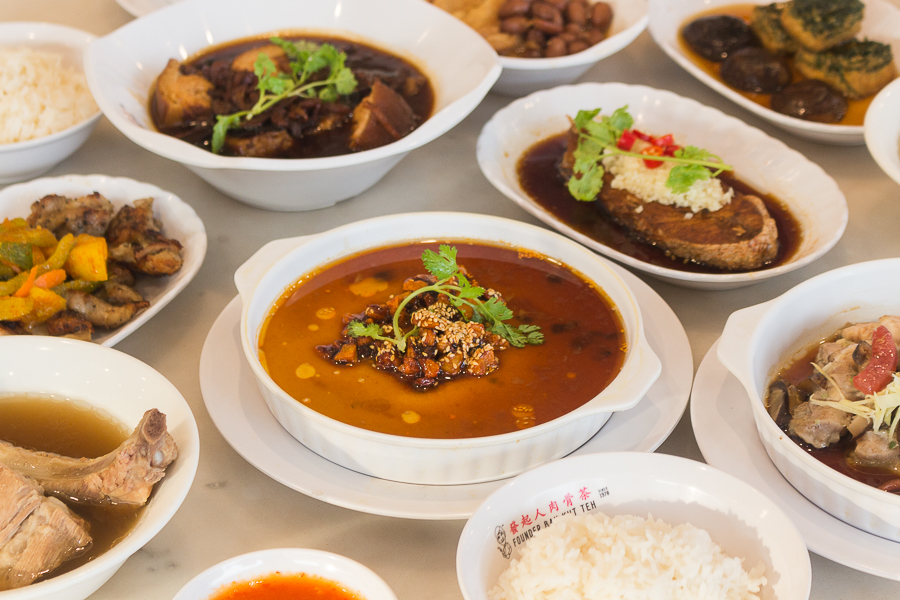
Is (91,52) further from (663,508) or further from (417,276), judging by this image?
(663,508)

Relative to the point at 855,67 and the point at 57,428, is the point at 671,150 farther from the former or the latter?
the point at 57,428

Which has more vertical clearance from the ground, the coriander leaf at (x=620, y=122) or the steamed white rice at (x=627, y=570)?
the coriander leaf at (x=620, y=122)

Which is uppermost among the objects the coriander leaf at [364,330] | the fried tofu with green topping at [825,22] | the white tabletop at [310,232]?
the fried tofu with green topping at [825,22]

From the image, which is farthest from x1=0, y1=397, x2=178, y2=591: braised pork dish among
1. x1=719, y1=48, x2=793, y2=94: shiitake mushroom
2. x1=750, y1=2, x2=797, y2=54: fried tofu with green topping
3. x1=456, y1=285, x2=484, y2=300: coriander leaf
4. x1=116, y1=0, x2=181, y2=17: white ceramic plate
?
x1=750, y1=2, x2=797, y2=54: fried tofu with green topping

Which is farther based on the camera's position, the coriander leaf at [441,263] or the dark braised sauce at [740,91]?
the dark braised sauce at [740,91]

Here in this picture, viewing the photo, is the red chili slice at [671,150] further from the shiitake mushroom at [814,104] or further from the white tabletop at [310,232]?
the shiitake mushroom at [814,104]

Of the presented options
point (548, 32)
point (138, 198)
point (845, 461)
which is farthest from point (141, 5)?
point (845, 461)

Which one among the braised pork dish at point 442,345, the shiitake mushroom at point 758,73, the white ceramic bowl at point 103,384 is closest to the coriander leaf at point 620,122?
the braised pork dish at point 442,345

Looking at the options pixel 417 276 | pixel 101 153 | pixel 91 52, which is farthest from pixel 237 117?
pixel 417 276
